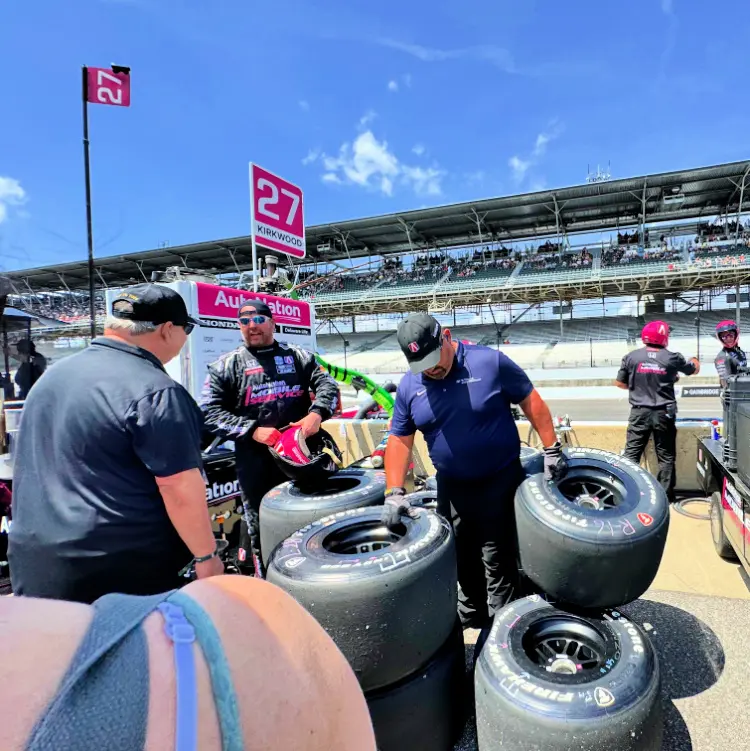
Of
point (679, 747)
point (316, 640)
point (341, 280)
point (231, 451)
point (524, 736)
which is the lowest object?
point (679, 747)

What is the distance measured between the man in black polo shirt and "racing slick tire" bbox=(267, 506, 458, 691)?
42 centimetres

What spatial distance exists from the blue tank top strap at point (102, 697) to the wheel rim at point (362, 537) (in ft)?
5.84

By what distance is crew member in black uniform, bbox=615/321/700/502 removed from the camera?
5.11 m

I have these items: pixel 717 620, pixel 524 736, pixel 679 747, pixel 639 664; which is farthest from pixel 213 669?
pixel 717 620

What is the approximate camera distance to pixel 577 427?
19.3ft

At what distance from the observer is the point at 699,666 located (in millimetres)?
2623

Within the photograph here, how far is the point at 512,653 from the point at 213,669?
5.75ft

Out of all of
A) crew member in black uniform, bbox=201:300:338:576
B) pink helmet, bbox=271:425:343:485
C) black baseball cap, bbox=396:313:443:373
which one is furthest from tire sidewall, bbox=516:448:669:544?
crew member in black uniform, bbox=201:300:338:576

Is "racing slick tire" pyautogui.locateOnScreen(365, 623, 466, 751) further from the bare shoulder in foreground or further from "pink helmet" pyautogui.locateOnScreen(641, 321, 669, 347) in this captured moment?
"pink helmet" pyautogui.locateOnScreen(641, 321, 669, 347)

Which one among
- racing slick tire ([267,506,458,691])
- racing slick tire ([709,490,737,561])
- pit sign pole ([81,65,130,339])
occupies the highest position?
pit sign pole ([81,65,130,339])

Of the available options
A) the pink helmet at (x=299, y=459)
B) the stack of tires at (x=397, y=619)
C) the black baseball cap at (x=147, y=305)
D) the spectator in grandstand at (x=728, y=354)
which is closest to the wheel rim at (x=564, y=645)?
the stack of tires at (x=397, y=619)

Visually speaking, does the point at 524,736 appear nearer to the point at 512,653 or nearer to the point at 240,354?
the point at 512,653

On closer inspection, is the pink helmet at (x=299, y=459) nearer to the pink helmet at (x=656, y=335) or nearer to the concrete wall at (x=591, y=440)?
the concrete wall at (x=591, y=440)

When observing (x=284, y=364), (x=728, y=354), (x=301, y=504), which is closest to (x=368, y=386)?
(x=284, y=364)
